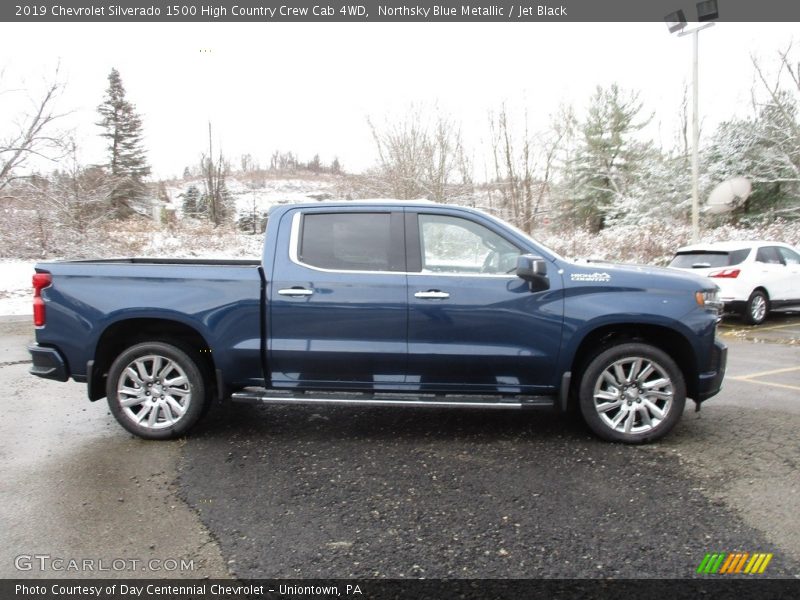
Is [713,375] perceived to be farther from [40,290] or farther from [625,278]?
[40,290]

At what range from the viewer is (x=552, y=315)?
13.1ft

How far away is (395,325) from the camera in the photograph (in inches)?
160

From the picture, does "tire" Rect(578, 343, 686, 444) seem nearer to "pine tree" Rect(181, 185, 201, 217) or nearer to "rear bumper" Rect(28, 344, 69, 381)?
"rear bumper" Rect(28, 344, 69, 381)

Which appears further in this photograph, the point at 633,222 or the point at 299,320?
the point at 633,222

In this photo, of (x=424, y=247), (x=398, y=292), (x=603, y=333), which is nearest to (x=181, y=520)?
(x=398, y=292)

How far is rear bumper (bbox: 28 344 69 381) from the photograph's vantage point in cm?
418

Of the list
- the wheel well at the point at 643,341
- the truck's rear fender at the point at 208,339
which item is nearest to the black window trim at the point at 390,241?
the truck's rear fender at the point at 208,339

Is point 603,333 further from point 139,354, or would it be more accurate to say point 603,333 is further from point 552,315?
point 139,354

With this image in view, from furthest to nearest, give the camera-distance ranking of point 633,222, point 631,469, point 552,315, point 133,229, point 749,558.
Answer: point 633,222, point 133,229, point 552,315, point 631,469, point 749,558

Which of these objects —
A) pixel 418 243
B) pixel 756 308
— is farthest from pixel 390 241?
pixel 756 308

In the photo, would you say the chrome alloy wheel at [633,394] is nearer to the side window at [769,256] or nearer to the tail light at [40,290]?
the tail light at [40,290]

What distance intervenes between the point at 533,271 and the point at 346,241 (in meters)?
1.50

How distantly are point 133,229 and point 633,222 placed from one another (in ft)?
78.9

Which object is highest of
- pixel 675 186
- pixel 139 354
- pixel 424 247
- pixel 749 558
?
pixel 675 186
